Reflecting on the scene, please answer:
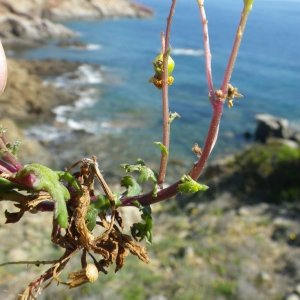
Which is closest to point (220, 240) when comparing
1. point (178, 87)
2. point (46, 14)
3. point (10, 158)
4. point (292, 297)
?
point (292, 297)

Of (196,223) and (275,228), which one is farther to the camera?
(196,223)

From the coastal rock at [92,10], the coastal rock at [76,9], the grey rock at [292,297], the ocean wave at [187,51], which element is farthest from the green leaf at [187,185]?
the coastal rock at [92,10]

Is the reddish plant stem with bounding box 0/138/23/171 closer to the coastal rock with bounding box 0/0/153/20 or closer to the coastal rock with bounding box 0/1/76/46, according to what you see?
the coastal rock with bounding box 0/1/76/46

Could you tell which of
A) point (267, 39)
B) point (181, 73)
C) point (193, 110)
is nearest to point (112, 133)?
point (193, 110)

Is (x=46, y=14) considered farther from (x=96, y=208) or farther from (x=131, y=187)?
(x=96, y=208)

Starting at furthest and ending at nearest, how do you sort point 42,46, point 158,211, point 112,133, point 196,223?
point 42,46 < point 112,133 < point 158,211 < point 196,223

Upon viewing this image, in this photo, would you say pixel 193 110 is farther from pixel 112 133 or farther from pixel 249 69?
pixel 249 69
